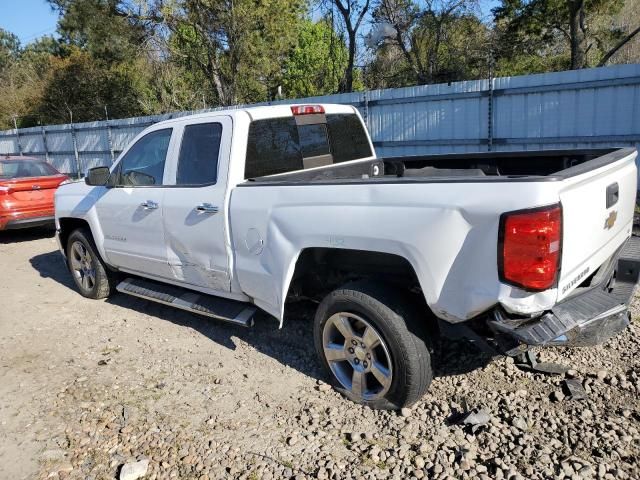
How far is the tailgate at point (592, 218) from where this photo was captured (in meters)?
2.78

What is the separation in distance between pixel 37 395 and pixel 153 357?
891mm

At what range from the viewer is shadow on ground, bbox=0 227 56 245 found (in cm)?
1015

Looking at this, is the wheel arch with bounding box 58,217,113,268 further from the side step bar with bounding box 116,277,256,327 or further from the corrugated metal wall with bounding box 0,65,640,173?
the corrugated metal wall with bounding box 0,65,640,173

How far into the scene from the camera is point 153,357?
15.1ft

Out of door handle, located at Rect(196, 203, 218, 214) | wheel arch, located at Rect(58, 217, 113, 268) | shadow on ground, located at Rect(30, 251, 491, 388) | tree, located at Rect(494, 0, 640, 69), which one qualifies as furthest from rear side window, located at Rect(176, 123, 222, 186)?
tree, located at Rect(494, 0, 640, 69)

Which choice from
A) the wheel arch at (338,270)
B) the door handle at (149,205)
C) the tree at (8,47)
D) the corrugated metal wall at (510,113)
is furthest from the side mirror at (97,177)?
the tree at (8,47)

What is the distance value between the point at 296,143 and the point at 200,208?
0.97 metres

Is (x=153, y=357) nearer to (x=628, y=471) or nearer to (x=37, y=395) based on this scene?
(x=37, y=395)

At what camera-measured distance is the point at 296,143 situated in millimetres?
4566

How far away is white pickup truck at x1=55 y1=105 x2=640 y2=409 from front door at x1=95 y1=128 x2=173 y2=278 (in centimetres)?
2

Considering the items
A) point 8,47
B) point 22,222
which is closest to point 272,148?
point 22,222

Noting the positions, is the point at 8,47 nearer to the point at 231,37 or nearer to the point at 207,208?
the point at 231,37

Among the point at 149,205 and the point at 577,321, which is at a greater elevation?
the point at 149,205

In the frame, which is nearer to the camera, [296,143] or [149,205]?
[296,143]
